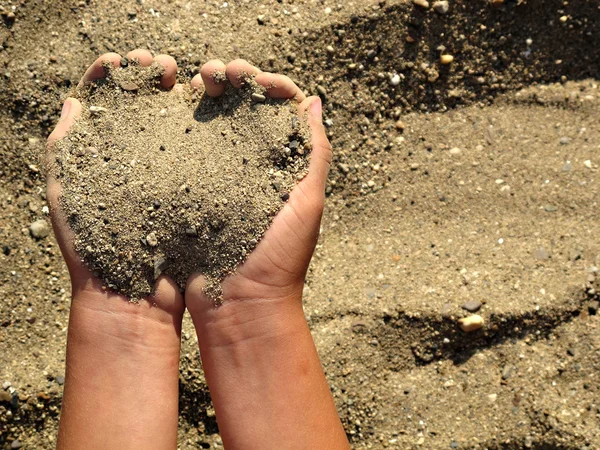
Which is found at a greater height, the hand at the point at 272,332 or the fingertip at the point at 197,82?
the fingertip at the point at 197,82

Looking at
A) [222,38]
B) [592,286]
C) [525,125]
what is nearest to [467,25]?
[525,125]

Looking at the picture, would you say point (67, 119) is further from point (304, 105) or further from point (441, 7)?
point (441, 7)

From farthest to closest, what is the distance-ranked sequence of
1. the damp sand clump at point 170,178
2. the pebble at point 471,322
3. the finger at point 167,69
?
the pebble at point 471,322, the finger at point 167,69, the damp sand clump at point 170,178

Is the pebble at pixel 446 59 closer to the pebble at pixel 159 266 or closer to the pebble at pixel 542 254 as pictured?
the pebble at pixel 542 254

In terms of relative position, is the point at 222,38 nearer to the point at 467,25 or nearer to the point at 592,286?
the point at 467,25

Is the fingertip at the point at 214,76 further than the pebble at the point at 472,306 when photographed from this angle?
No

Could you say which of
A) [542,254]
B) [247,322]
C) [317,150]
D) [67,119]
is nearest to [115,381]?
[247,322]

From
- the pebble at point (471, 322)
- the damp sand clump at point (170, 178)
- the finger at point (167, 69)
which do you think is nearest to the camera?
the damp sand clump at point (170, 178)

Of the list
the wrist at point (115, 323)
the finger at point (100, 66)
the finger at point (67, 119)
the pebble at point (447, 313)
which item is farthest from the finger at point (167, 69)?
the pebble at point (447, 313)
